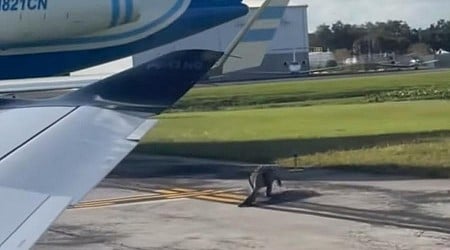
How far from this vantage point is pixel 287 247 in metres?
9.48

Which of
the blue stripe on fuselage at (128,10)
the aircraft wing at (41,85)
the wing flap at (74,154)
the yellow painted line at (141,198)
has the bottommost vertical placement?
the yellow painted line at (141,198)

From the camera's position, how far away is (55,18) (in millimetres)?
23484

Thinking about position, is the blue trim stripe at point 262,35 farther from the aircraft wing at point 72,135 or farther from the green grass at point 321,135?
the aircraft wing at point 72,135

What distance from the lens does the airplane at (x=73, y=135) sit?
2.79 meters

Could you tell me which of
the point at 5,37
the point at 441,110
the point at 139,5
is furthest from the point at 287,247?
the point at 441,110

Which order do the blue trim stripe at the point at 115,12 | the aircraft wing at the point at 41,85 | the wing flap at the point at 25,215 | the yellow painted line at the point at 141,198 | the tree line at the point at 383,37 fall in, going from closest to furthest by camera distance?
the wing flap at the point at 25,215 → the yellow painted line at the point at 141,198 → the aircraft wing at the point at 41,85 → the blue trim stripe at the point at 115,12 → the tree line at the point at 383,37

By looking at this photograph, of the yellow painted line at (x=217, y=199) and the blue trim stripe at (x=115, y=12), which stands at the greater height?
the blue trim stripe at (x=115, y=12)

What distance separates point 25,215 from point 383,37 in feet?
443

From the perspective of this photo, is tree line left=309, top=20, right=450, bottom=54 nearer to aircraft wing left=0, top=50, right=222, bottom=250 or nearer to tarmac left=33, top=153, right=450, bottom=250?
tarmac left=33, top=153, right=450, bottom=250

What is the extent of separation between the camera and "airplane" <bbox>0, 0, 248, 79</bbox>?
76.3 feet

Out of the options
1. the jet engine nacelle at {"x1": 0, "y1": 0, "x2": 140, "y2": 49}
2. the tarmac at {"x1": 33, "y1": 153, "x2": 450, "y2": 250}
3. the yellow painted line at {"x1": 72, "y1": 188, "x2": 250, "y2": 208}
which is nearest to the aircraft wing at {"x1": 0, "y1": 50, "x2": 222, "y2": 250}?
the tarmac at {"x1": 33, "y1": 153, "x2": 450, "y2": 250}

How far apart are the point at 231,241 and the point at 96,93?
257 inches

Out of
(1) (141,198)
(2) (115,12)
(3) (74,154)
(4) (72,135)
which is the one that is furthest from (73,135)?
(2) (115,12)

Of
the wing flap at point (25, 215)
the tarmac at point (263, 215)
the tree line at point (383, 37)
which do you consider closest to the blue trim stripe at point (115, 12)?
the tarmac at point (263, 215)
